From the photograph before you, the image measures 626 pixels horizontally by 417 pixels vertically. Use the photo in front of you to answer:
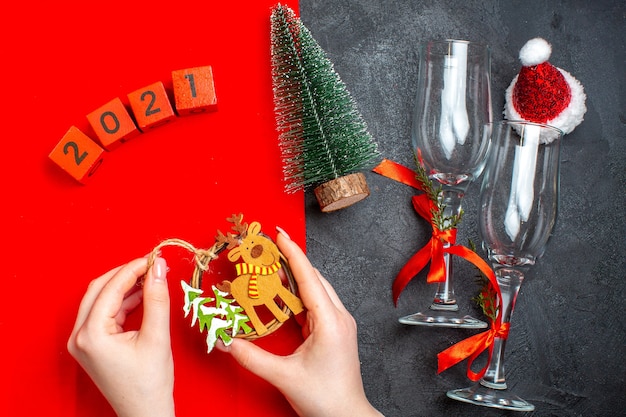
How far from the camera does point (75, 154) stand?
1.23 metres

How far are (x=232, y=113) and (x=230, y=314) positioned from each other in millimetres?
413

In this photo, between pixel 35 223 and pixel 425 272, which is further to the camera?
pixel 425 272

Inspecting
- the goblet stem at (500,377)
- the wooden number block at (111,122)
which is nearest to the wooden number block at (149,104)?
the wooden number block at (111,122)

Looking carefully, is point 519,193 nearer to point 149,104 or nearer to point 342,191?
point 342,191

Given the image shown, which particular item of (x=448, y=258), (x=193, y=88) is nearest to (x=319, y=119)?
(x=193, y=88)

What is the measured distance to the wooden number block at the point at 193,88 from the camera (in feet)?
4.10

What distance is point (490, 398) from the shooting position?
1252 millimetres

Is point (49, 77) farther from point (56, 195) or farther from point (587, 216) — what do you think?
point (587, 216)

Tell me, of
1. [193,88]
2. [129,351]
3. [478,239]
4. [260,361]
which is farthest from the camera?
[478,239]

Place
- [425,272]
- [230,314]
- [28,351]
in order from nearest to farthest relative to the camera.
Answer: [230,314] → [28,351] → [425,272]

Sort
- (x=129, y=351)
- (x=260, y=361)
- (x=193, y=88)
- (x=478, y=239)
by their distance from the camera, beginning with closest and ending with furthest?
1. (x=129, y=351)
2. (x=260, y=361)
3. (x=193, y=88)
4. (x=478, y=239)

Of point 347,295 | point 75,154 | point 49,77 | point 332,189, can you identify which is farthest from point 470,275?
point 49,77

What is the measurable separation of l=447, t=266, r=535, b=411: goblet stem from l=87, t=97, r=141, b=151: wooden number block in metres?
0.73

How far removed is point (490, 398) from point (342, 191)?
47 centimetres
